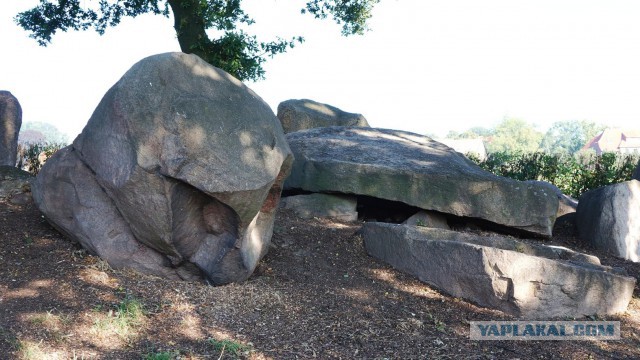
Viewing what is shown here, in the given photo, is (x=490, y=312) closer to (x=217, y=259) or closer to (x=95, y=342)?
(x=217, y=259)

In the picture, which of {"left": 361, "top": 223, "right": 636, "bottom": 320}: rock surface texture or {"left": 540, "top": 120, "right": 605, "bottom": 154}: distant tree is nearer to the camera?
{"left": 361, "top": 223, "right": 636, "bottom": 320}: rock surface texture

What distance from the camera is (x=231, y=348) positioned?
13.9 ft

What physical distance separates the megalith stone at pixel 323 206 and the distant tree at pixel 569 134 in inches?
3284

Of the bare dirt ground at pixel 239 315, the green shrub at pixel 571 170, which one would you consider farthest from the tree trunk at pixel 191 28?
the green shrub at pixel 571 170

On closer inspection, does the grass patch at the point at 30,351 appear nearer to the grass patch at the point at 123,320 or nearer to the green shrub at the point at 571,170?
the grass patch at the point at 123,320

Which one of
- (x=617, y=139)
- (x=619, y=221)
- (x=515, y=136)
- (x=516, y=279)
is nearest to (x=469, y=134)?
(x=515, y=136)

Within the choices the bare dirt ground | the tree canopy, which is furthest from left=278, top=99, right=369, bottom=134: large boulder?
the bare dirt ground

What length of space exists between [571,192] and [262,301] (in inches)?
319

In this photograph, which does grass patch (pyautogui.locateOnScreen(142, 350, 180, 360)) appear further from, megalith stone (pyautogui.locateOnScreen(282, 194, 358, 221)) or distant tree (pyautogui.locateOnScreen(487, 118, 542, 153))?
distant tree (pyautogui.locateOnScreen(487, 118, 542, 153))

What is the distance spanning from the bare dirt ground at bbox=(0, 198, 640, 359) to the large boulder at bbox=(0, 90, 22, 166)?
13.9ft

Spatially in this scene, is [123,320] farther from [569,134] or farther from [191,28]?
[569,134]

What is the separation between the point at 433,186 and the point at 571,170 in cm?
538

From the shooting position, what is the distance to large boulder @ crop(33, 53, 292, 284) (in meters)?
4.75

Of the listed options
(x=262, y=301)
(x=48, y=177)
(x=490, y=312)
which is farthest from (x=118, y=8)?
(x=490, y=312)
